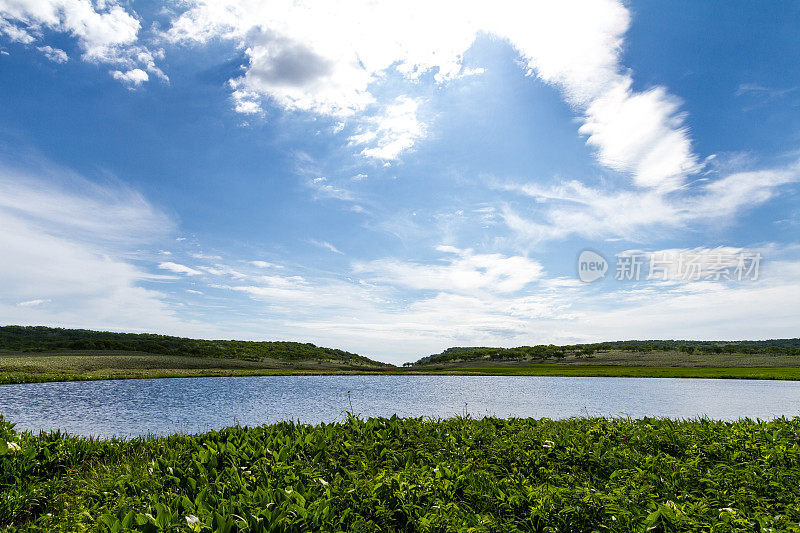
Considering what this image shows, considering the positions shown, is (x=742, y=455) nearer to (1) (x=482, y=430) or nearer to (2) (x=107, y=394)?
(1) (x=482, y=430)

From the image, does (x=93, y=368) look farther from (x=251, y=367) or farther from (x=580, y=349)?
(x=580, y=349)

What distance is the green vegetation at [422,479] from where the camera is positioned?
186 inches

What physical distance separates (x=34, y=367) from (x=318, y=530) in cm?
6791

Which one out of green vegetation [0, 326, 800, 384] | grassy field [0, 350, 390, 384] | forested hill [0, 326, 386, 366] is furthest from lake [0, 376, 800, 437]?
forested hill [0, 326, 386, 366]

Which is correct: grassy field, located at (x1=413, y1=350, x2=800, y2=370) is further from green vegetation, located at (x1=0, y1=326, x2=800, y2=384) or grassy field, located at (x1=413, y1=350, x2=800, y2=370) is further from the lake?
the lake

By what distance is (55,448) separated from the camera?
948 centimetres

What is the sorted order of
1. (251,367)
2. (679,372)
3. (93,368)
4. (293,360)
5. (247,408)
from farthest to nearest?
1. (293,360)
2. (251,367)
3. (679,372)
4. (93,368)
5. (247,408)

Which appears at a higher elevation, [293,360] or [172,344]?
[172,344]

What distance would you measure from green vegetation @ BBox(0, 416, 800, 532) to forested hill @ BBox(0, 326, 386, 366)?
108 meters

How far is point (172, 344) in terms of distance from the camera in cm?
12438

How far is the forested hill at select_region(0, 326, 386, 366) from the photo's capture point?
108750mm

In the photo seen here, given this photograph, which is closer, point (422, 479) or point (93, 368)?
point (422, 479)

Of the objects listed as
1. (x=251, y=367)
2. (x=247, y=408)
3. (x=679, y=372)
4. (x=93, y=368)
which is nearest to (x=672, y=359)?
(x=679, y=372)

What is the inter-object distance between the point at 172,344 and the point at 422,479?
138912mm
